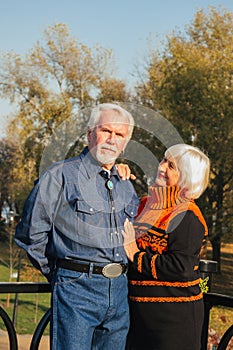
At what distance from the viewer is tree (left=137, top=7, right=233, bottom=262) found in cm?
2361

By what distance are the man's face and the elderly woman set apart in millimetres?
291

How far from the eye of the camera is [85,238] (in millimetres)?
2463

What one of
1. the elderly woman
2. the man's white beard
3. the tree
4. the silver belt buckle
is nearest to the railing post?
the elderly woman

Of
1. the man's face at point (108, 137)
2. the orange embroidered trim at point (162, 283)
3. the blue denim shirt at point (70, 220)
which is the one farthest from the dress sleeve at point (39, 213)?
the orange embroidered trim at point (162, 283)

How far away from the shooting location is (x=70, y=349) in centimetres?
247

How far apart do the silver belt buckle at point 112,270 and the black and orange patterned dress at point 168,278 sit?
0.11m

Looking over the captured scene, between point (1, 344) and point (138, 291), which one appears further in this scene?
point (1, 344)

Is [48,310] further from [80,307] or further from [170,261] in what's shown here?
[170,261]

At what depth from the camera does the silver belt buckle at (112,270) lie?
2.51 metres

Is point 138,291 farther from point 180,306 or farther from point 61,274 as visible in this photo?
point 61,274

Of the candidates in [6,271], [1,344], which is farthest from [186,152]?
[6,271]

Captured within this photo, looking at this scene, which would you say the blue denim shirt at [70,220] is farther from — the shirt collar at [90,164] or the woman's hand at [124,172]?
the woman's hand at [124,172]

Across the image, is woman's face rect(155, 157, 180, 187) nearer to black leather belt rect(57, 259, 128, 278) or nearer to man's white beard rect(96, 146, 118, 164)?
man's white beard rect(96, 146, 118, 164)

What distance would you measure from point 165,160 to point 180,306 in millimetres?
657
